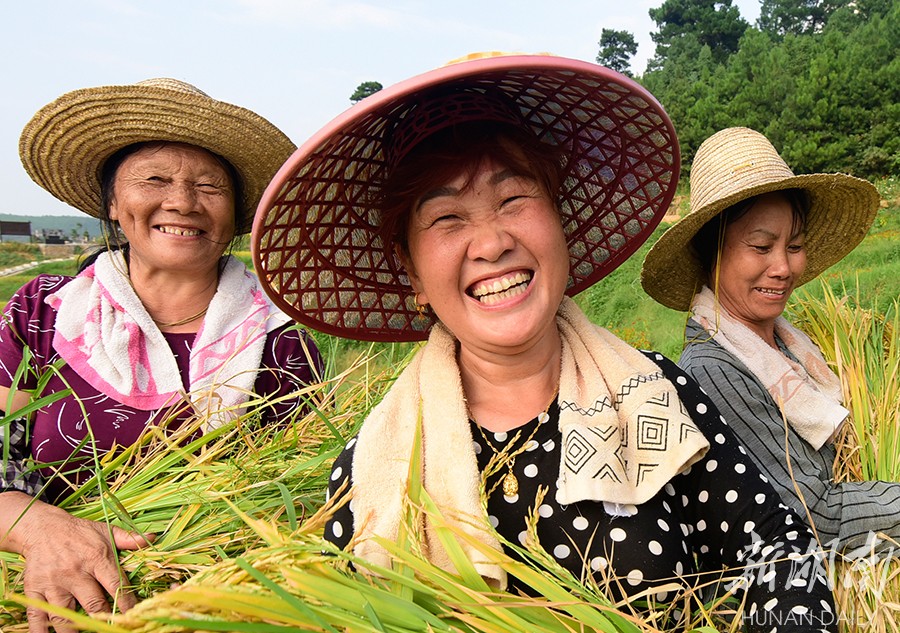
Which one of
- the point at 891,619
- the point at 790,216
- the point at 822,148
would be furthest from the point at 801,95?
the point at 891,619

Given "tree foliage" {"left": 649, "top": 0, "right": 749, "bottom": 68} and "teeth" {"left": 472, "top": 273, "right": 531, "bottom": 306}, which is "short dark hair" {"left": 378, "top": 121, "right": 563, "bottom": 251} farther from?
"tree foliage" {"left": 649, "top": 0, "right": 749, "bottom": 68}

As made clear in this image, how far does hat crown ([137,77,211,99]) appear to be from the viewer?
215 centimetres

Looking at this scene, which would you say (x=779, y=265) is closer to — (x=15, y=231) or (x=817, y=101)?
(x=817, y=101)

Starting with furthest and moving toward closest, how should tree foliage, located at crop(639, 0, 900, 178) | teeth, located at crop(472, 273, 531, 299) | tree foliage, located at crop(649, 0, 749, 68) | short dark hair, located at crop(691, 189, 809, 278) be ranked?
tree foliage, located at crop(649, 0, 749, 68) < tree foliage, located at crop(639, 0, 900, 178) < short dark hair, located at crop(691, 189, 809, 278) < teeth, located at crop(472, 273, 531, 299)

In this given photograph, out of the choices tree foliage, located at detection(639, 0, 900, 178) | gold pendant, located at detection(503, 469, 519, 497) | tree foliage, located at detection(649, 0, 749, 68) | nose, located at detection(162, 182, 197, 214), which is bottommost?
gold pendant, located at detection(503, 469, 519, 497)

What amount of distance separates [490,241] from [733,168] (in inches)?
55.3

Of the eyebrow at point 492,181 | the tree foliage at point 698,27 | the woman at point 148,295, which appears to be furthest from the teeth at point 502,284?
the tree foliage at point 698,27

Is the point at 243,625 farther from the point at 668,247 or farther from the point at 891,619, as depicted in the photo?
the point at 668,247

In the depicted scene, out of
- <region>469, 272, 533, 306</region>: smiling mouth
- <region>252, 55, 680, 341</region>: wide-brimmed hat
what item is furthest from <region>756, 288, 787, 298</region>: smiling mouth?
<region>469, 272, 533, 306</region>: smiling mouth

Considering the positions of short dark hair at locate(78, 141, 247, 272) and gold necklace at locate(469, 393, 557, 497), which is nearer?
gold necklace at locate(469, 393, 557, 497)

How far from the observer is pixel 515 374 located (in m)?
1.48

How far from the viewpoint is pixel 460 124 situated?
1.40 metres

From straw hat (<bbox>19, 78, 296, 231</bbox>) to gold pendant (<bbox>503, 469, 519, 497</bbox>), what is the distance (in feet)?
4.89

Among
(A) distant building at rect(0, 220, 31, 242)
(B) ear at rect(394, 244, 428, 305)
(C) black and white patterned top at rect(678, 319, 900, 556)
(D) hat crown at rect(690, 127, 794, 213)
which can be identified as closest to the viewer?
(B) ear at rect(394, 244, 428, 305)
